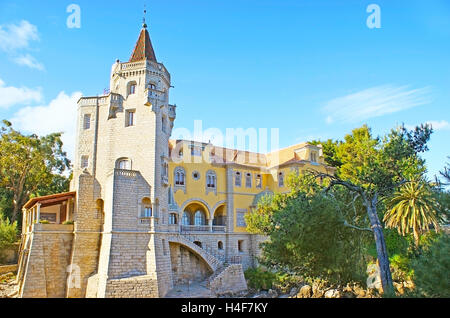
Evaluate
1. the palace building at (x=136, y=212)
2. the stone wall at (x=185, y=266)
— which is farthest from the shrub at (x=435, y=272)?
the stone wall at (x=185, y=266)

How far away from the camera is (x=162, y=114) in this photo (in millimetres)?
27984

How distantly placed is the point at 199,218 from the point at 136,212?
10067 millimetres

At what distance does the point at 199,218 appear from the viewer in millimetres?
34094

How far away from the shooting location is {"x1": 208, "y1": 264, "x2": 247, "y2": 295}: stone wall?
2705 centimetres

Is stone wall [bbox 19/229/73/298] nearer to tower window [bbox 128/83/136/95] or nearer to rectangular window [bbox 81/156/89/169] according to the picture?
rectangular window [bbox 81/156/89/169]

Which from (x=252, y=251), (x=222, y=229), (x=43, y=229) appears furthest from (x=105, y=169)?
(x=252, y=251)

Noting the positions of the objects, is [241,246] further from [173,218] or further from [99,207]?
[99,207]

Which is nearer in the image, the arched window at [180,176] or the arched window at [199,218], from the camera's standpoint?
the arched window at [180,176]

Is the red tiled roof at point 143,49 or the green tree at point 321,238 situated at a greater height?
the red tiled roof at point 143,49

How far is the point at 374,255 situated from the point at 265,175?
12.8 metres

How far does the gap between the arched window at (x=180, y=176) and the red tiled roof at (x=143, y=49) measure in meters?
9.66

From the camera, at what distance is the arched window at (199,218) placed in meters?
33.9

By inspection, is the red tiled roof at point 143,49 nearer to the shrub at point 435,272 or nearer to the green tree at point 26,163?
the green tree at point 26,163
